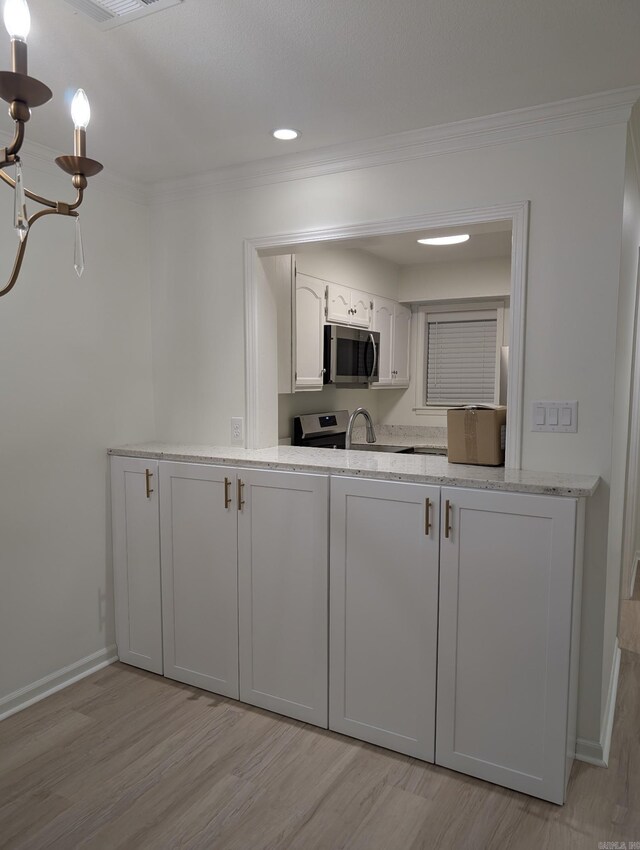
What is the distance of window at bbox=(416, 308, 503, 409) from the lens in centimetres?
510

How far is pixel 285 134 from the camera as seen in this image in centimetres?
250

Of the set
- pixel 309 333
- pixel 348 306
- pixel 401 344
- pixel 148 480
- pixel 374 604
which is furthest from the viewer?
pixel 401 344

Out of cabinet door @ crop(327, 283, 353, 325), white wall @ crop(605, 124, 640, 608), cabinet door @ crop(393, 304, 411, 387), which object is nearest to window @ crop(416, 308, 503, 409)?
cabinet door @ crop(393, 304, 411, 387)

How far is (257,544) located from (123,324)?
54.6 inches

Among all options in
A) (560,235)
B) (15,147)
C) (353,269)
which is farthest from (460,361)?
(15,147)

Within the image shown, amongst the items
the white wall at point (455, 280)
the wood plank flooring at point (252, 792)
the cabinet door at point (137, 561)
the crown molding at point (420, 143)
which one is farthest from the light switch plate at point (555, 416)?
the white wall at point (455, 280)

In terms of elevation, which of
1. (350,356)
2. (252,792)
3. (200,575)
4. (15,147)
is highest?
(15,147)

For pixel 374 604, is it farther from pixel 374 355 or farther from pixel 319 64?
pixel 374 355

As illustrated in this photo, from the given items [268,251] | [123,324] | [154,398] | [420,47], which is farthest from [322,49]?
→ [154,398]

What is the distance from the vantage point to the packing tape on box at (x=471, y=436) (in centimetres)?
248

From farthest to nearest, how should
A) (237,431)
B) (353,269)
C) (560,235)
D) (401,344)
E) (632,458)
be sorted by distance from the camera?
(401,344), (353,269), (632,458), (237,431), (560,235)

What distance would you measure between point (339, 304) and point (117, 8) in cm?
252

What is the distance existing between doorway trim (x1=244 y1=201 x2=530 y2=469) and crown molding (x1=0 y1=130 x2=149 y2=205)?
0.70 meters

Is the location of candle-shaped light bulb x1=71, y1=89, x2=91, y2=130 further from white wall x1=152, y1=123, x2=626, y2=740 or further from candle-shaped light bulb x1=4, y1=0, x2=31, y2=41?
white wall x1=152, y1=123, x2=626, y2=740
